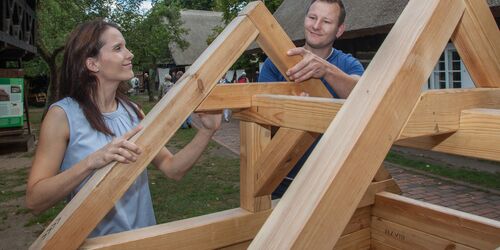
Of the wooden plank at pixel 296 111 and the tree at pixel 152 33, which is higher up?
the tree at pixel 152 33

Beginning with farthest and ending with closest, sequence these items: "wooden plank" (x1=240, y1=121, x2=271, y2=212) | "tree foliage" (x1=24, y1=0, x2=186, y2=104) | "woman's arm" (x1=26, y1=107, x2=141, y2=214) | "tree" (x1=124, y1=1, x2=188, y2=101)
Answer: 1. "tree" (x1=124, y1=1, x2=188, y2=101)
2. "tree foliage" (x1=24, y1=0, x2=186, y2=104)
3. "wooden plank" (x1=240, y1=121, x2=271, y2=212)
4. "woman's arm" (x1=26, y1=107, x2=141, y2=214)

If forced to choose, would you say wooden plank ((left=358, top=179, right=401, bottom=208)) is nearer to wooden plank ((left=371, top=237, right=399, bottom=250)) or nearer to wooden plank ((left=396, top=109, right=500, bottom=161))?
wooden plank ((left=371, top=237, right=399, bottom=250))

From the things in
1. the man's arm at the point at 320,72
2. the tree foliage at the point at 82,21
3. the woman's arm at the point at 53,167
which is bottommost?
the woman's arm at the point at 53,167

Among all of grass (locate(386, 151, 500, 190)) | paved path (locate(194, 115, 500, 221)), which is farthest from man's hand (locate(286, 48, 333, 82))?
grass (locate(386, 151, 500, 190))

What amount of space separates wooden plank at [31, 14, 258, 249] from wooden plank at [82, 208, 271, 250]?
161mm

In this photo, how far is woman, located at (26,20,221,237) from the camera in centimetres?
166

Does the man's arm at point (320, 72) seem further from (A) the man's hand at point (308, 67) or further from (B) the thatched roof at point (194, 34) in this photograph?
(B) the thatched roof at point (194, 34)

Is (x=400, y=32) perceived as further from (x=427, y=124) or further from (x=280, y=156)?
(x=280, y=156)

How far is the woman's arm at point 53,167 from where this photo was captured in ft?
4.86

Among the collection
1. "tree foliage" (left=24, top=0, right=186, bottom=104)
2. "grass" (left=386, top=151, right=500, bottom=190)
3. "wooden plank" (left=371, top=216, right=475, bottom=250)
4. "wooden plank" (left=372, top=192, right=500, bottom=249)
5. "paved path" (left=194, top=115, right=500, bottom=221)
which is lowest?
"paved path" (left=194, top=115, right=500, bottom=221)

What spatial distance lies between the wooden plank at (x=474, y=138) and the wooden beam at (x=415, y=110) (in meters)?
0.02

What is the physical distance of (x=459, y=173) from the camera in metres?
6.96

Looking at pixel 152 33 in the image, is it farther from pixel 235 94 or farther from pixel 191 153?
pixel 235 94

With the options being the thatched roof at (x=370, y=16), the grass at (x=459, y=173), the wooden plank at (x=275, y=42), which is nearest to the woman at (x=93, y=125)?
the wooden plank at (x=275, y=42)
